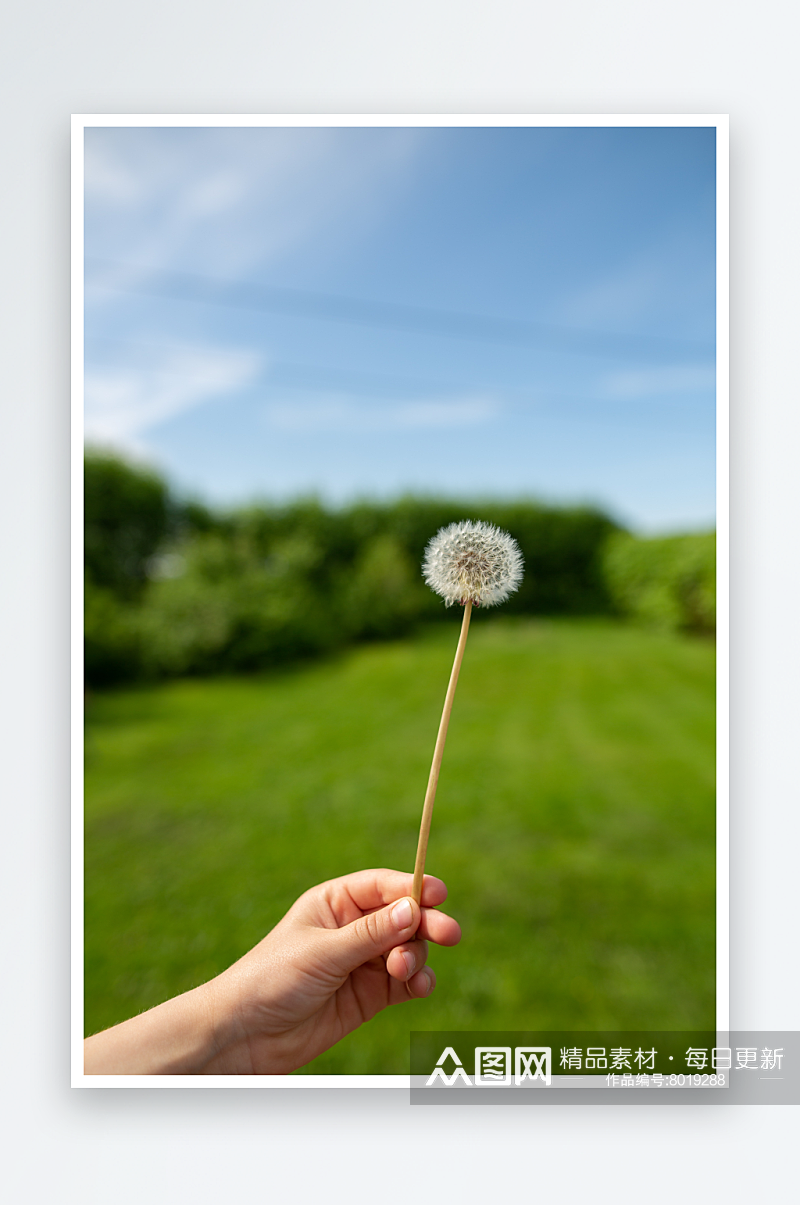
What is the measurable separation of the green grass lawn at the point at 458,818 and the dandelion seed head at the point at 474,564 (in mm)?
1214

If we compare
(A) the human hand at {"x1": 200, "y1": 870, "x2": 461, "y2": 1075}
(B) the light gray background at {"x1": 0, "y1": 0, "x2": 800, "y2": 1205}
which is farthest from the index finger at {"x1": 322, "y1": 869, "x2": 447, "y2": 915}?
(B) the light gray background at {"x1": 0, "y1": 0, "x2": 800, "y2": 1205}

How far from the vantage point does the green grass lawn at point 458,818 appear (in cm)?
183

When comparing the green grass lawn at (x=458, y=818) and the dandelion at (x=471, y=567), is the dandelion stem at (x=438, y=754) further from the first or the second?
the green grass lawn at (x=458, y=818)

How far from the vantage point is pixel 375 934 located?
2.20 ft

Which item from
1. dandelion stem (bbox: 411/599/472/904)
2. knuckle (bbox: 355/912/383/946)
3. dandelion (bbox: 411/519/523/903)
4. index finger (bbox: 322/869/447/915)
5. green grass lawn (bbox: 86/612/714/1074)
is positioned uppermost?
dandelion (bbox: 411/519/523/903)

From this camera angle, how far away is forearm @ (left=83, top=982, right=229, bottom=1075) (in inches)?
36.1

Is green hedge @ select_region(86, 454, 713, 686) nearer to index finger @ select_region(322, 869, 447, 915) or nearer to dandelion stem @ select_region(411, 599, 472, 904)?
index finger @ select_region(322, 869, 447, 915)

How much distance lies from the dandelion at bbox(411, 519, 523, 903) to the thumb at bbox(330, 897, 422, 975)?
0.30ft

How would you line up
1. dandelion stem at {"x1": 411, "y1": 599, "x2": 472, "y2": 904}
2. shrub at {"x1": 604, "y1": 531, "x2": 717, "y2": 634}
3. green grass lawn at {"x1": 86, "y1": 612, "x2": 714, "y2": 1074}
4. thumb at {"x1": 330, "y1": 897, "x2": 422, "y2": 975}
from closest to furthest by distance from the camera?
dandelion stem at {"x1": 411, "y1": 599, "x2": 472, "y2": 904}
thumb at {"x1": 330, "y1": 897, "x2": 422, "y2": 975}
green grass lawn at {"x1": 86, "y1": 612, "x2": 714, "y2": 1074}
shrub at {"x1": 604, "y1": 531, "x2": 717, "y2": 634}

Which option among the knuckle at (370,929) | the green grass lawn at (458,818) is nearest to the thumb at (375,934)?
the knuckle at (370,929)

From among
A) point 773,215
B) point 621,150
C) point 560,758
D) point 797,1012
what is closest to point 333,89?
point 621,150

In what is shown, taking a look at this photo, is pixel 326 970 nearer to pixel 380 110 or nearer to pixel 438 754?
pixel 438 754

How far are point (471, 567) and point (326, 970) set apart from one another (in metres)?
0.56

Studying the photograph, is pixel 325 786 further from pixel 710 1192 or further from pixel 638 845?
pixel 710 1192
